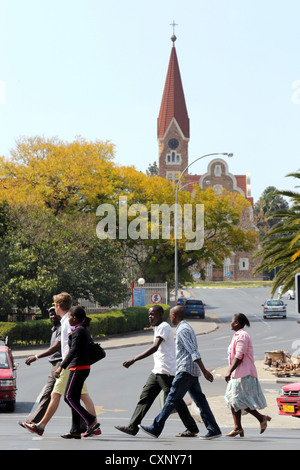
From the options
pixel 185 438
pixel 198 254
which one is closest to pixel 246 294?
pixel 198 254

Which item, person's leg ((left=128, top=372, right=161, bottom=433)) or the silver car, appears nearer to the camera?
person's leg ((left=128, top=372, right=161, bottom=433))

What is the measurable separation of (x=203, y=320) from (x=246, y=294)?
30.4m

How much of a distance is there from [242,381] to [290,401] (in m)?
3.41

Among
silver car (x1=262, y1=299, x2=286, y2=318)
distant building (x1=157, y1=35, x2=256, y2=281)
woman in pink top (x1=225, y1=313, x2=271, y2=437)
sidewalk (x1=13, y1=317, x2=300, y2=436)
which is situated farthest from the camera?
distant building (x1=157, y1=35, x2=256, y2=281)

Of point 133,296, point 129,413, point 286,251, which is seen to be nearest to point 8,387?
point 129,413

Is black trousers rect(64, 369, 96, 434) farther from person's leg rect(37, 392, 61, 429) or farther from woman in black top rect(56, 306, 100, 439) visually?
person's leg rect(37, 392, 61, 429)

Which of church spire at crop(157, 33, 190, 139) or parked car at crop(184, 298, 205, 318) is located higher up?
church spire at crop(157, 33, 190, 139)

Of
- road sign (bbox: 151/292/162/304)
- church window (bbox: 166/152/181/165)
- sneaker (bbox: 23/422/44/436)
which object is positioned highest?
church window (bbox: 166/152/181/165)

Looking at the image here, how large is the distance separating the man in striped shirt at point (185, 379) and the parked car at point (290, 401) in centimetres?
413

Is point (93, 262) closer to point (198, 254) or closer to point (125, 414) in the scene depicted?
point (198, 254)

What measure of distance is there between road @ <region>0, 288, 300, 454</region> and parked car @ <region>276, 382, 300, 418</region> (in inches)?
8.8

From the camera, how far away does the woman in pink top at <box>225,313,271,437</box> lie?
10633 mm

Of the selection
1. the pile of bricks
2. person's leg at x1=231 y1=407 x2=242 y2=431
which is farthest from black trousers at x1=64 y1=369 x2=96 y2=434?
the pile of bricks

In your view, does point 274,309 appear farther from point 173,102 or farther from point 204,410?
point 173,102
